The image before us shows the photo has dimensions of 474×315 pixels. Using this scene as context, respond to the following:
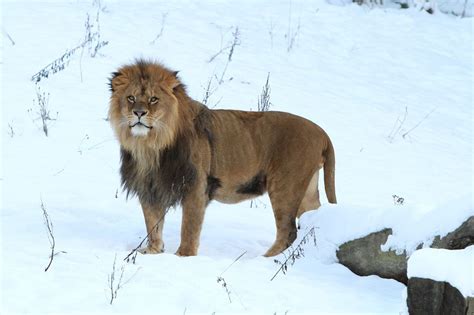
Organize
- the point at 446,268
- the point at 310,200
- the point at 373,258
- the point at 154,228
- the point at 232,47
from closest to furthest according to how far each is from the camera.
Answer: the point at 446,268, the point at 373,258, the point at 154,228, the point at 310,200, the point at 232,47

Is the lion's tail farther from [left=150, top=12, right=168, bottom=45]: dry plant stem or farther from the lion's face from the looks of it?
[left=150, top=12, right=168, bottom=45]: dry plant stem

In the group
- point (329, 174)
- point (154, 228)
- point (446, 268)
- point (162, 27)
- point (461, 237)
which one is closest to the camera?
point (446, 268)

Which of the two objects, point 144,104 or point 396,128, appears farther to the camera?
point 396,128

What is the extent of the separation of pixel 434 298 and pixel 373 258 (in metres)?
1.26

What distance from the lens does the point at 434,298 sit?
448 centimetres

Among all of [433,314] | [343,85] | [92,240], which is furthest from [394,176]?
[433,314]

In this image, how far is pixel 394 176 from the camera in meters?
9.46

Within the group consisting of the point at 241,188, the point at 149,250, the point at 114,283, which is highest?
the point at 114,283

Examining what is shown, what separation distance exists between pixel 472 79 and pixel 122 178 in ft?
25.0

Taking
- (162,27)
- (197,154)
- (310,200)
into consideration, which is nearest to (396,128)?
(162,27)

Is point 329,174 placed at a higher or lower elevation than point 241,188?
higher

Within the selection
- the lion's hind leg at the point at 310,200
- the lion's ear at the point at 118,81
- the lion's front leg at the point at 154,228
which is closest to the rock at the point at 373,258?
the lion's hind leg at the point at 310,200

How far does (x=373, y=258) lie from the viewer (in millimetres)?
5734

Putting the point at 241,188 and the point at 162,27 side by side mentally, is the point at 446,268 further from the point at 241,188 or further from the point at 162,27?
the point at 162,27
